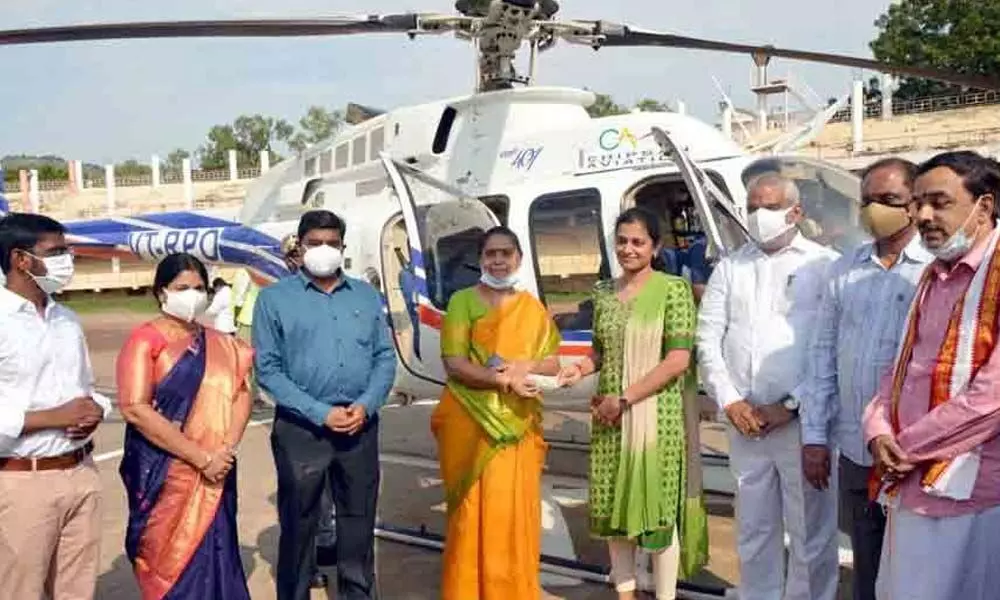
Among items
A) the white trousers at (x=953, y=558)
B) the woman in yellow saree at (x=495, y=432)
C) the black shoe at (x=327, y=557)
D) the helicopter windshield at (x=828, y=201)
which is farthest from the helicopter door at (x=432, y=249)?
the white trousers at (x=953, y=558)

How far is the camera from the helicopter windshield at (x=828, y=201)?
4543 millimetres

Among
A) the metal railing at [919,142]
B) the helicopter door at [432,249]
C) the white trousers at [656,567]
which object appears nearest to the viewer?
the white trousers at [656,567]

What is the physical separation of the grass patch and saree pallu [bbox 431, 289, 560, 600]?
2402 centimetres

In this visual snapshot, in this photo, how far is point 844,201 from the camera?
4.64m

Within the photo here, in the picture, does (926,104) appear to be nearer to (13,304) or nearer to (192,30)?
(192,30)

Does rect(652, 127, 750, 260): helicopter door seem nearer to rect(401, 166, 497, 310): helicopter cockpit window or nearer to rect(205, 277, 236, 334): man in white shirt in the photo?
rect(401, 166, 497, 310): helicopter cockpit window

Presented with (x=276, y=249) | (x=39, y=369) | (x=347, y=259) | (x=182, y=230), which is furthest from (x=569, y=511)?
(x=182, y=230)

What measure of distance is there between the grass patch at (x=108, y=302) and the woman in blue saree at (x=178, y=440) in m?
24.1

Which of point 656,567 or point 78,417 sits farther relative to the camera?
point 656,567

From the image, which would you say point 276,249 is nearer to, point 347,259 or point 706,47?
point 347,259

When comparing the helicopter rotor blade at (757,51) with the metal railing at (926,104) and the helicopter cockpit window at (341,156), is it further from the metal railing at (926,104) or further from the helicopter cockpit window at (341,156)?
the metal railing at (926,104)

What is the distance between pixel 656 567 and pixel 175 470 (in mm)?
1950

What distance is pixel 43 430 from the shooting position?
313cm

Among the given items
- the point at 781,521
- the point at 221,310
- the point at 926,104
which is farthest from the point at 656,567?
the point at 926,104
